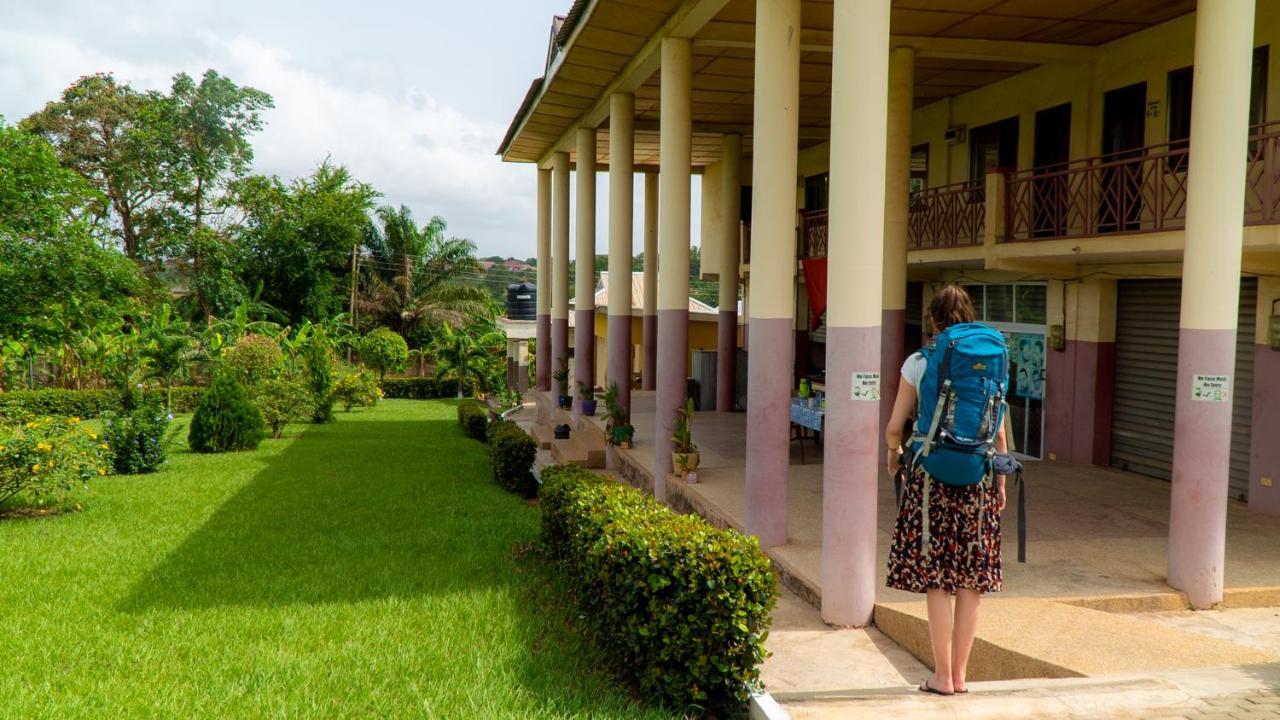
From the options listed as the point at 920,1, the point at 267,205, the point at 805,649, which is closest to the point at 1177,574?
the point at 805,649

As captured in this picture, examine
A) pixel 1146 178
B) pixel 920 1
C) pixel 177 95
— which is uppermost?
pixel 177 95

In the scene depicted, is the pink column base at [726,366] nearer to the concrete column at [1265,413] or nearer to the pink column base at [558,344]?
the pink column base at [558,344]

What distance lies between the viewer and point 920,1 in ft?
34.6

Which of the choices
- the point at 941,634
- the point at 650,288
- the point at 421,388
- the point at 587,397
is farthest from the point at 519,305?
the point at 941,634

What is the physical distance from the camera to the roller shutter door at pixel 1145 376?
38.9 ft

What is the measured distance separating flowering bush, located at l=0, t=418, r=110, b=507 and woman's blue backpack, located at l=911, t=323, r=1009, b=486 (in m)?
10.7

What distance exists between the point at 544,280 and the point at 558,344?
9.98 ft

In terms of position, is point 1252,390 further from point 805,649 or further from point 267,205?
point 267,205

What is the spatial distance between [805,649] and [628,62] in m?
9.50

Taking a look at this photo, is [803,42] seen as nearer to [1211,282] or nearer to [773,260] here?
[773,260]

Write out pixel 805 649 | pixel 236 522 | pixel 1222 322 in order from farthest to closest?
pixel 236 522
pixel 1222 322
pixel 805 649

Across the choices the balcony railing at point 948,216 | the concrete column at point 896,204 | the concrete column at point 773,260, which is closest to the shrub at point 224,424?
the concrete column at point 896,204

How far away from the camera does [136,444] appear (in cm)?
1573

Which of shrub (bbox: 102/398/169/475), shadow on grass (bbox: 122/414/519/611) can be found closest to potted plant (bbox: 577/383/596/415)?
shadow on grass (bbox: 122/414/519/611)
